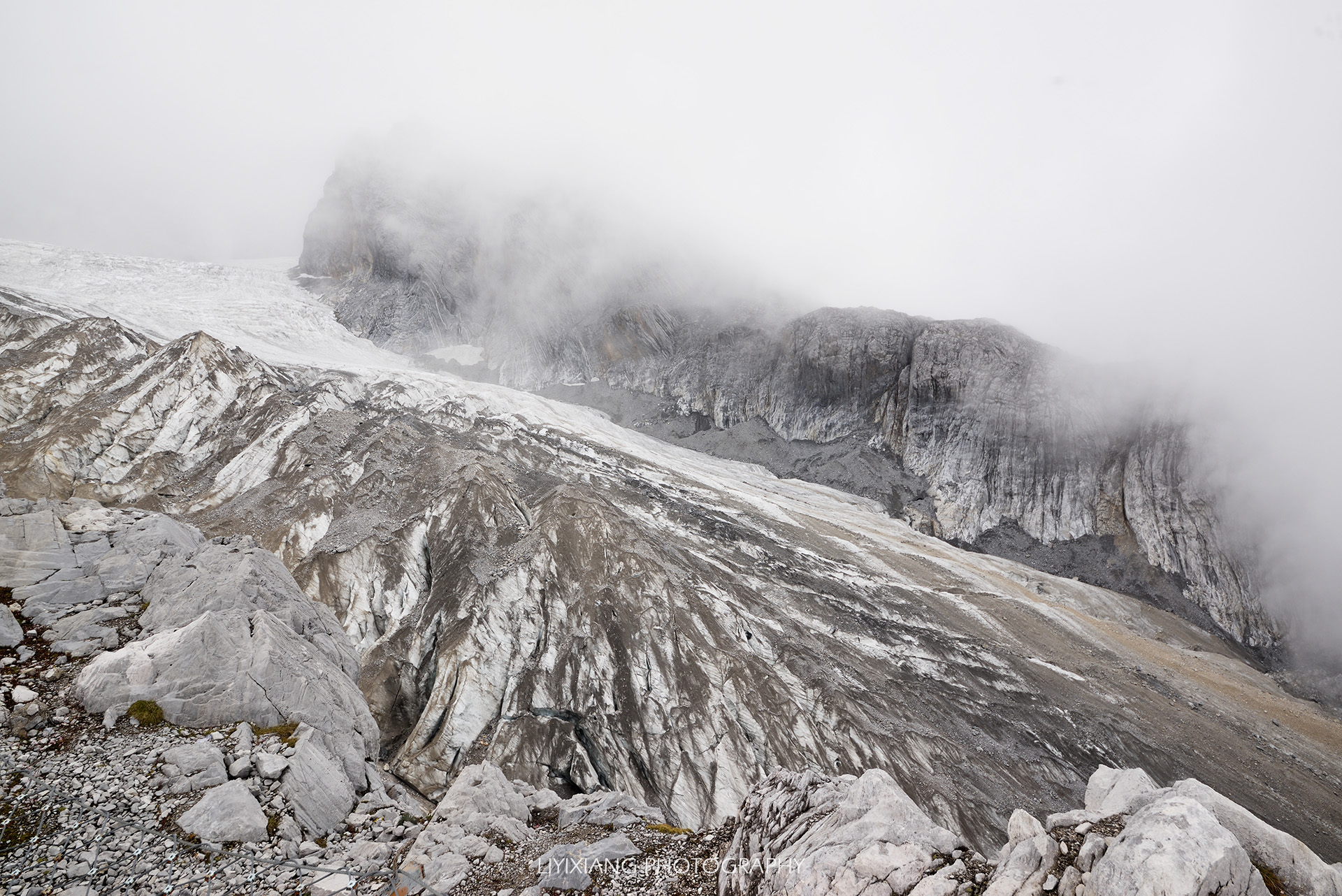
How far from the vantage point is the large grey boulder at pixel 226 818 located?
10891 mm

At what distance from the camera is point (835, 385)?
11475 centimetres

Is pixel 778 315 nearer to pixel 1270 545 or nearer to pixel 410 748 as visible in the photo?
pixel 1270 545

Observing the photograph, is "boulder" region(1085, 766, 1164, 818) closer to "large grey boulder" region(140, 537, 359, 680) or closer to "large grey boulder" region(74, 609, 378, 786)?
"large grey boulder" region(74, 609, 378, 786)

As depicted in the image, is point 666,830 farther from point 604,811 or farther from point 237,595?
point 237,595

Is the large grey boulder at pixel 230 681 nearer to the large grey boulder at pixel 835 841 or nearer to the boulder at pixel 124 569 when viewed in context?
the boulder at pixel 124 569

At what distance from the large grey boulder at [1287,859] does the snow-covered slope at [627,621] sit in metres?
26.0

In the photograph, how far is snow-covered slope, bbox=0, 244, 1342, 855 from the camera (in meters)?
32.8

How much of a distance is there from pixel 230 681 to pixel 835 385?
113192 millimetres

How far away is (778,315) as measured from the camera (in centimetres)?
12838

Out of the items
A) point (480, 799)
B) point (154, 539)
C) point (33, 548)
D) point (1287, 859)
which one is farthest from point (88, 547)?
point (1287, 859)

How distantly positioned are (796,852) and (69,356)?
81.1 metres

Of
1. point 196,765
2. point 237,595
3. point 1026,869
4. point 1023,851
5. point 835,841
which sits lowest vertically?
point 237,595

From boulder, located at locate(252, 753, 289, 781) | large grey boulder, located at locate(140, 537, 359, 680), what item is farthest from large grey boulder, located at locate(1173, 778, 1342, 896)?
large grey boulder, located at locate(140, 537, 359, 680)

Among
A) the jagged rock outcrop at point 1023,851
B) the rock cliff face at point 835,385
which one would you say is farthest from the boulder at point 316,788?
the rock cliff face at point 835,385
